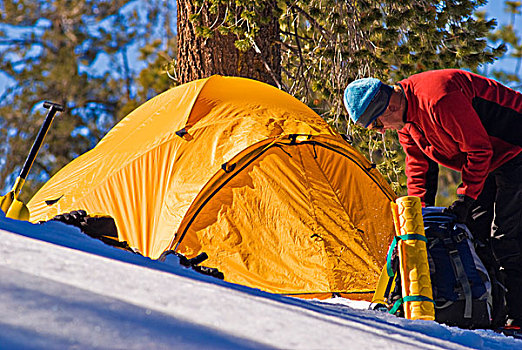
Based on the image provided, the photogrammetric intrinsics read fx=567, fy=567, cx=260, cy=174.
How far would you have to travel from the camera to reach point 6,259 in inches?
45.9

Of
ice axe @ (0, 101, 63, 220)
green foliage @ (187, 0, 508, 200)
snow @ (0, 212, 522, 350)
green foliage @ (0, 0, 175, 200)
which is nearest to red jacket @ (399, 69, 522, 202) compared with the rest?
snow @ (0, 212, 522, 350)

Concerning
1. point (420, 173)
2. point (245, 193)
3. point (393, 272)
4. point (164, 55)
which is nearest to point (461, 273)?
point (393, 272)

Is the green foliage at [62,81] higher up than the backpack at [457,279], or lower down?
higher up

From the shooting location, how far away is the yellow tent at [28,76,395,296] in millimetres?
3910

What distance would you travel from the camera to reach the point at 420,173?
11.2 ft

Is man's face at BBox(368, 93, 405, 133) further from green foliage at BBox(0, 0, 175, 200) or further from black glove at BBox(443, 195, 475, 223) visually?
green foliage at BBox(0, 0, 175, 200)

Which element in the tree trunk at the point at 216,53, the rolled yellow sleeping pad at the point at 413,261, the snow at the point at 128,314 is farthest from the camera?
the tree trunk at the point at 216,53

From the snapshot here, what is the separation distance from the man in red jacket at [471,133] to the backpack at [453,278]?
16 centimetres

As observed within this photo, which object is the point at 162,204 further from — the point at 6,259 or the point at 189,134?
the point at 6,259

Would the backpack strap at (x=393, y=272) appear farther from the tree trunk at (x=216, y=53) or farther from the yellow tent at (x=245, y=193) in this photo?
the tree trunk at (x=216, y=53)

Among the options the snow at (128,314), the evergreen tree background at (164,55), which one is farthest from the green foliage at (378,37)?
the snow at (128,314)

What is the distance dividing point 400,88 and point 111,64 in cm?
1612

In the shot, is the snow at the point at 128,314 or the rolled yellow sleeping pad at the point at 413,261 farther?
the rolled yellow sleeping pad at the point at 413,261

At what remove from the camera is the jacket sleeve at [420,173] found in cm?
340
